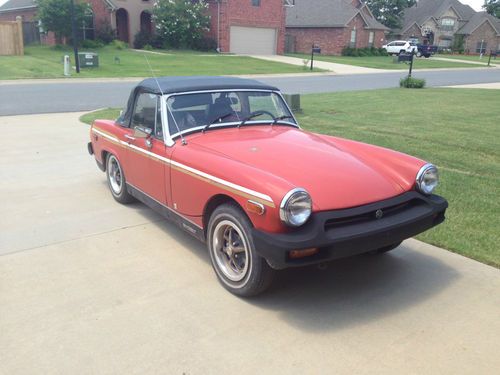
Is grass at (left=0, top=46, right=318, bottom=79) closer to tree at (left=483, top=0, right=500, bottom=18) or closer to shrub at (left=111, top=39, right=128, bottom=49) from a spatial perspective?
shrub at (left=111, top=39, right=128, bottom=49)

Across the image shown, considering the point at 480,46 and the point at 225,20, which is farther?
the point at 480,46

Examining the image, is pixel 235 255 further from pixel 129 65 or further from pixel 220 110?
pixel 129 65

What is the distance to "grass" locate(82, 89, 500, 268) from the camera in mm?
4757

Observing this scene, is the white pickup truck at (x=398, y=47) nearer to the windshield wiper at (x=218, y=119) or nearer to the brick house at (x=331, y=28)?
the brick house at (x=331, y=28)

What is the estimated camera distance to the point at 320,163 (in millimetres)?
3830

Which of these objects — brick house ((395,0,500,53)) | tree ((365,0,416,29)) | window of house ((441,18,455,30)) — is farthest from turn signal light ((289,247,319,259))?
window of house ((441,18,455,30))

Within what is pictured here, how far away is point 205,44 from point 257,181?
39.6m

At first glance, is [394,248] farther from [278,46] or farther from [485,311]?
[278,46]

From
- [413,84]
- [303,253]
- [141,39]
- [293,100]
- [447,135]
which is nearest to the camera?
[303,253]

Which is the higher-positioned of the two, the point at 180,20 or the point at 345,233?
the point at 180,20

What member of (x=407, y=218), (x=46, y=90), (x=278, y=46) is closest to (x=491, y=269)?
(x=407, y=218)

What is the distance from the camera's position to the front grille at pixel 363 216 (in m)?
3.29

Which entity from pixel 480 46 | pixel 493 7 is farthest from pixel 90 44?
pixel 493 7

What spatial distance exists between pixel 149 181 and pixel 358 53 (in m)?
48.0
